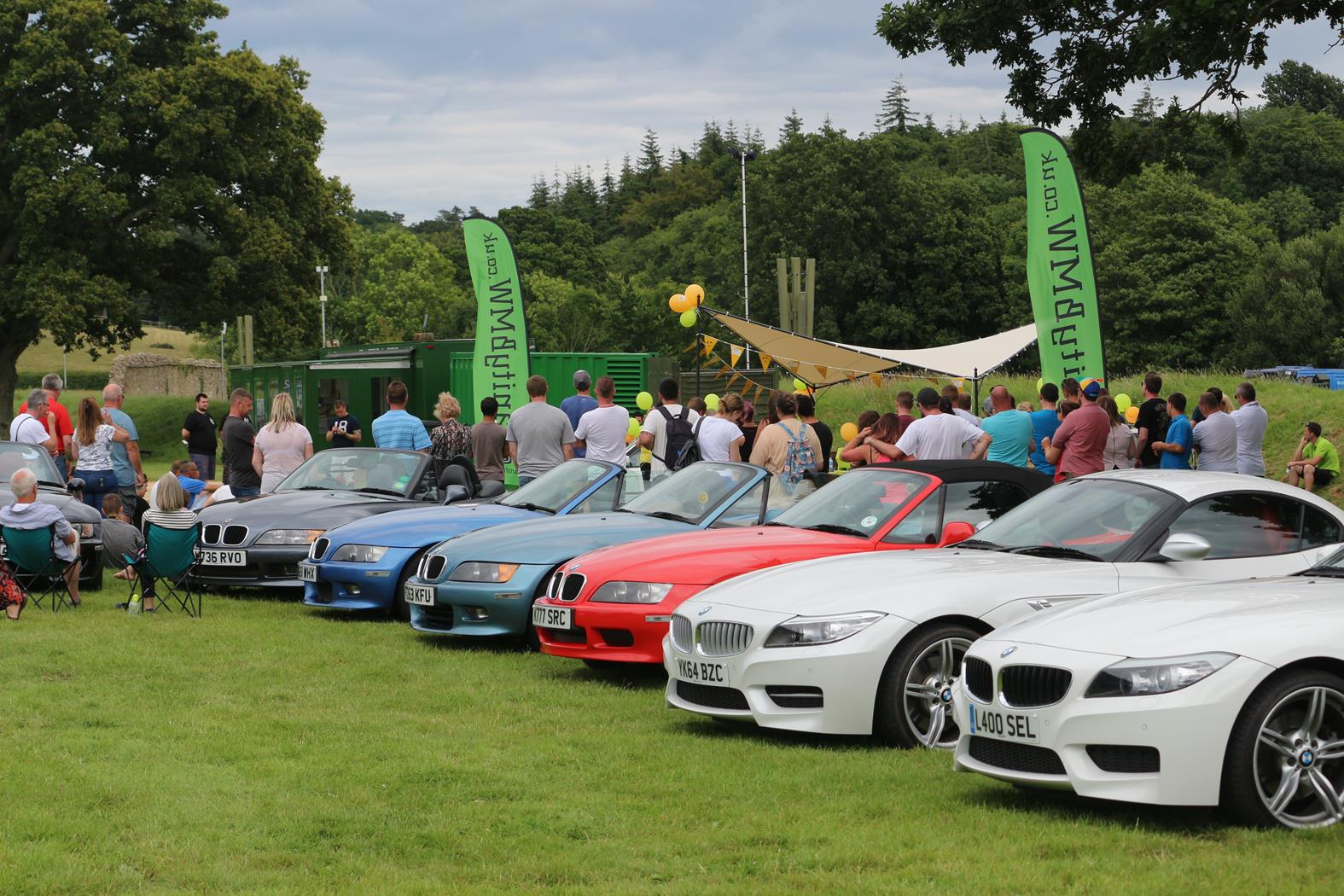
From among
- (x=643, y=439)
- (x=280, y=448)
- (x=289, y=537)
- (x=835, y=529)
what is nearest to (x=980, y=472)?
(x=835, y=529)

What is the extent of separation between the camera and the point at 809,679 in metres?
7.48

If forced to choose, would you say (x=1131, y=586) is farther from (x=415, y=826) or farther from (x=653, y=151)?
(x=653, y=151)

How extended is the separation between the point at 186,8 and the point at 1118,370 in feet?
132

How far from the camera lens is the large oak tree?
1734 inches

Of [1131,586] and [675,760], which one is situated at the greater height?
[1131,586]

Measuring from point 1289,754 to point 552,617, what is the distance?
16.8ft

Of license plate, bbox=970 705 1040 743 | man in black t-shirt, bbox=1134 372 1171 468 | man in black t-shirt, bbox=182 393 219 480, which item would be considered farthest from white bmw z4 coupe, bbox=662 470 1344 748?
man in black t-shirt, bbox=182 393 219 480

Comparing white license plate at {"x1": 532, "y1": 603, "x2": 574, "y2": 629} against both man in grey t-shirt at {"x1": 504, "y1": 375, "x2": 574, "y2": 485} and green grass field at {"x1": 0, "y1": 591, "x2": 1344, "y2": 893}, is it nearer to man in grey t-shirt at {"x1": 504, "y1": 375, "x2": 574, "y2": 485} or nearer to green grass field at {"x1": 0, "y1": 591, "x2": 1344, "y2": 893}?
green grass field at {"x1": 0, "y1": 591, "x2": 1344, "y2": 893}

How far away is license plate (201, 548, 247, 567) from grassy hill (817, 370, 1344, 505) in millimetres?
10232

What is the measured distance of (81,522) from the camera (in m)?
14.3

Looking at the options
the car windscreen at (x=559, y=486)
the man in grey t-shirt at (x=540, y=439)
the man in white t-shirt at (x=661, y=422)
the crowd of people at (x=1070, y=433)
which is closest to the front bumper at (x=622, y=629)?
the car windscreen at (x=559, y=486)

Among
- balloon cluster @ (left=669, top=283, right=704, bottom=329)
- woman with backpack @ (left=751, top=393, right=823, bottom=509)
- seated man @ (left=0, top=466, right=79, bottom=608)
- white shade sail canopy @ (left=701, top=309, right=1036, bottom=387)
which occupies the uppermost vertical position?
balloon cluster @ (left=669, top=283, right=704, bottom=329)

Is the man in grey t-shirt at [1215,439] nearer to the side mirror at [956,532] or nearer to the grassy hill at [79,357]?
the side mirror at [956,532]

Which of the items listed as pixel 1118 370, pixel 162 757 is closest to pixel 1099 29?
pixel 162 757
